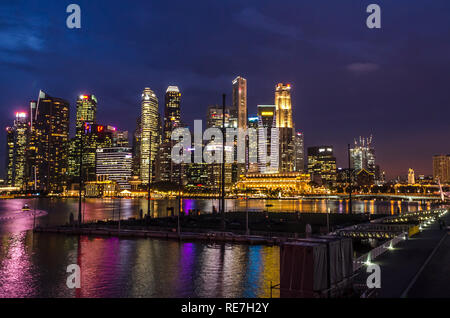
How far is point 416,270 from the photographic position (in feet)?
73.7

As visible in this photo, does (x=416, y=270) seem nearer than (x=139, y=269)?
Yes

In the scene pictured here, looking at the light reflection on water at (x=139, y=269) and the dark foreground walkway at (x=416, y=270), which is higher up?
the dark foreground walkway at (x=416, y=270)

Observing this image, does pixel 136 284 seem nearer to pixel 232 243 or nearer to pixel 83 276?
pixel 83 276

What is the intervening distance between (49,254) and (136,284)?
682 inches

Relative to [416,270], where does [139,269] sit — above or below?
below

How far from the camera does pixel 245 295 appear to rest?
76.3ft

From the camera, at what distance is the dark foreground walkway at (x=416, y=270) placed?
59.4 feet

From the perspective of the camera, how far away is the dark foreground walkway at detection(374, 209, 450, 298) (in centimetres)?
1809

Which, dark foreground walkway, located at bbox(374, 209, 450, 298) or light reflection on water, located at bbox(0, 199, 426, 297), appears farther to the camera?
light reflection on water, located at bbox(0, 199, 426, 297)

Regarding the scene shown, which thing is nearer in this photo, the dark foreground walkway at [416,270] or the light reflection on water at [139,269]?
the dark foreground walkway at [416,270]
